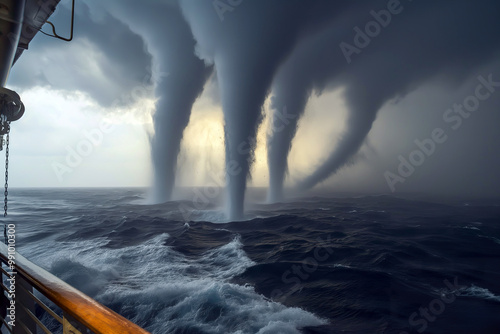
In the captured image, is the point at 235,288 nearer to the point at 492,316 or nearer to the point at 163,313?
the point at 163,313

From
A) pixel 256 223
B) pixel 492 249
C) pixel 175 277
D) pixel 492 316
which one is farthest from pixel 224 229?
pixel 492 249

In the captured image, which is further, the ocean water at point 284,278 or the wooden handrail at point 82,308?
the ocean water at point 284,278

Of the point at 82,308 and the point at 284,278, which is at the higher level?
the point at 82,308

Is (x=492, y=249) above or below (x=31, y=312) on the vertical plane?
below

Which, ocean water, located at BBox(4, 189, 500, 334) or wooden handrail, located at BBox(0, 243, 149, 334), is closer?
wooden handrail, located at BBox(0, 243, 149, 334)

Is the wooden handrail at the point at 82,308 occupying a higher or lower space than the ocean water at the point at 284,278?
higher
